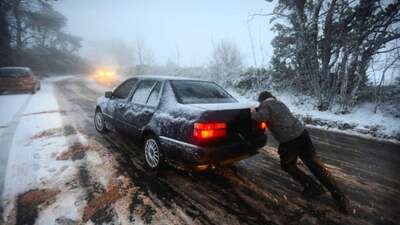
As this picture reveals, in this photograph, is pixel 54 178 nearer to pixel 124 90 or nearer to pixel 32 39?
pixel 124 90

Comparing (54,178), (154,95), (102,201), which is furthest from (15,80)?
(102,201)

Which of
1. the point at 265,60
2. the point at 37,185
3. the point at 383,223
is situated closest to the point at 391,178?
the point at 383,223

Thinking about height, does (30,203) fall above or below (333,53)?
below

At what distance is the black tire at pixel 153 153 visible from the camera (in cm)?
377

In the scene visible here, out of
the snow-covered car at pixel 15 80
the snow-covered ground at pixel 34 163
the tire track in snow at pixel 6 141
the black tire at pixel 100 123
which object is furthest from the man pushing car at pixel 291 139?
the snow-covered car at pixel 15 80

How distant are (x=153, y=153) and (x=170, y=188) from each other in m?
0.78

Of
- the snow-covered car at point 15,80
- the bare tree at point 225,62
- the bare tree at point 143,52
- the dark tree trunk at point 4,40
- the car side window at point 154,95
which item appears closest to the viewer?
the car side window at point 154,95

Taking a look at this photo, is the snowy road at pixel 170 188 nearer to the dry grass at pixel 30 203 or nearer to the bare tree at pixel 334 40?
the dry grass at pixel 30 203

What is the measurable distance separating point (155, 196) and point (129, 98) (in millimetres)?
2341

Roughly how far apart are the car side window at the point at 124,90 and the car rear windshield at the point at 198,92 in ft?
4.53

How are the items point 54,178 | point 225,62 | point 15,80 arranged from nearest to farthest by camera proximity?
point 54,178, point 15,80, point 225,62

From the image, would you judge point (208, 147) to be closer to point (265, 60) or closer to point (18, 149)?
point (18, 149)

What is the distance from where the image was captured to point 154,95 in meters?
4.18

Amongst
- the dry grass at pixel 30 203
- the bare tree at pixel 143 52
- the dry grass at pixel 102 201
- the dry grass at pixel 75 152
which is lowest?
the dry grass at pixel 30 203
